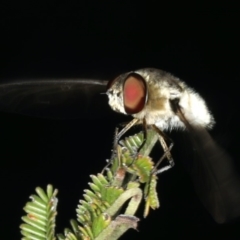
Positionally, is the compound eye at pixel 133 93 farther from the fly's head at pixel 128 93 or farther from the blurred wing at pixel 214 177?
the blurred wing at pixel 214 177

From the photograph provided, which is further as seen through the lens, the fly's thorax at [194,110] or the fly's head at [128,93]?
the fly's thorax at [194,110]

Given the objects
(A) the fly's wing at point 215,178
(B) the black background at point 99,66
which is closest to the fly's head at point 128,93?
(A) the fly's wing at point 215,178

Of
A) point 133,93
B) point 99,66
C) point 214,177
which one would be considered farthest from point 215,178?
point 99,66

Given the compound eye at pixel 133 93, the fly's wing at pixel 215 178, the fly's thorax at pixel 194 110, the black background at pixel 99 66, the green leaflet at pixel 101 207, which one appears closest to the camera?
the green leaflet at pixel 101 207

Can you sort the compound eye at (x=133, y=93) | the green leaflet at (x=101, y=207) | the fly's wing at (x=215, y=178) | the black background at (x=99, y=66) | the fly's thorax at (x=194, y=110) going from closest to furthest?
the green leaflet at (x=101, y=207) < the fly's wing at (x=215, y=178) < the compound eye at (x=133, y=93) < the fly's thorax at (x=194, y=110) < the black background at (x=99, y=66)

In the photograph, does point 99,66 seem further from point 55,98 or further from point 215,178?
point 215,178

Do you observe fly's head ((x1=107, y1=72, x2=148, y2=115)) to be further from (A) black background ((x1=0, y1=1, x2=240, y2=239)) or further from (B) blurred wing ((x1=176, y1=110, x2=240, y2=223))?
(A) black background ((x1=0, y1=1, x2=240, y2=239))

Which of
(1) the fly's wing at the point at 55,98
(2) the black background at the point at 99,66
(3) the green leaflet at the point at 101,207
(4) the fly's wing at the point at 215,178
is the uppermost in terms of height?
(2) the black background at the point at 99,66

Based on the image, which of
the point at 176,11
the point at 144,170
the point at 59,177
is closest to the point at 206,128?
the point at 144,170
